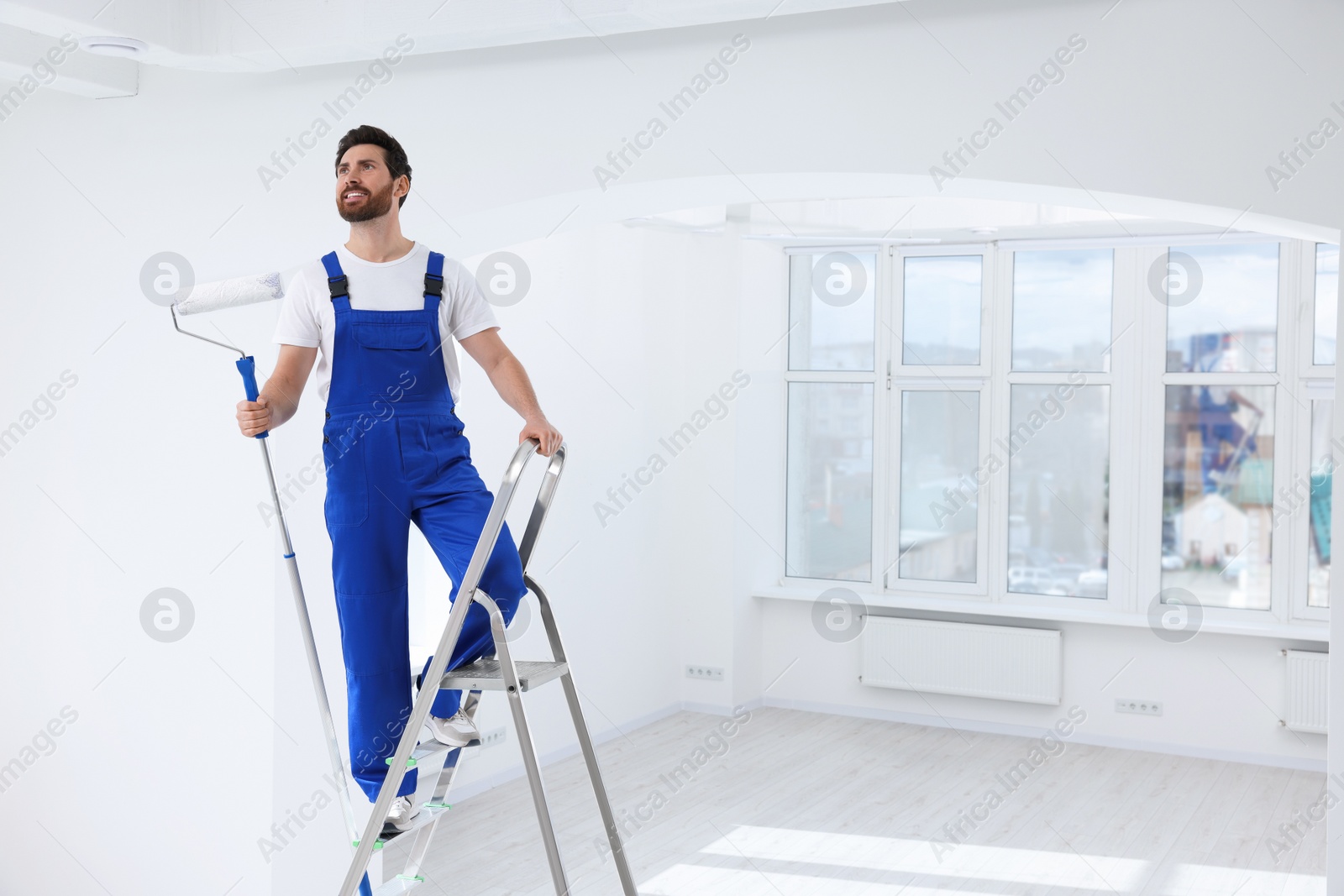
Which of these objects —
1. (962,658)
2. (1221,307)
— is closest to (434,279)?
(962,658)

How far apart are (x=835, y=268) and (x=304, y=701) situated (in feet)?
15.2

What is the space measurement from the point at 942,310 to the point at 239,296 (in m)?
5.39

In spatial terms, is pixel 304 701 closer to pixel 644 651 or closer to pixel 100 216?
pixel 100 216

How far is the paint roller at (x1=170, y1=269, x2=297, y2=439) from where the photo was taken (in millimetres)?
2328

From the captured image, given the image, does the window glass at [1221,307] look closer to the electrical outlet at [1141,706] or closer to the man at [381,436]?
the electrical outlet at [1141,706]

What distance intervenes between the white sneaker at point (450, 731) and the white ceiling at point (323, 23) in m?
1.78

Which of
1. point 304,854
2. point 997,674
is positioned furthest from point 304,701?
point 997,674

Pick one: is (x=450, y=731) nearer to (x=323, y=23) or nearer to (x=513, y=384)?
(x=513, y=384)

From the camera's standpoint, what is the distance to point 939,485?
281 inches

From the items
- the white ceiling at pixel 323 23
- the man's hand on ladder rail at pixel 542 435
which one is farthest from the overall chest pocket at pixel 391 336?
the white ceiling at pixel 323 23

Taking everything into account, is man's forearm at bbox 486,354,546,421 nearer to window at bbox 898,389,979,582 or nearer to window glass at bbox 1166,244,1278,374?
window at bbox 898,389,979,582

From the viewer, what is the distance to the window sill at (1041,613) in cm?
611

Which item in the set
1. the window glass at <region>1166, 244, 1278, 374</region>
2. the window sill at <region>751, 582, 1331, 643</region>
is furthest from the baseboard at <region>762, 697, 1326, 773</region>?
the window glass at <region>1166, 244, 1278, 374</region>

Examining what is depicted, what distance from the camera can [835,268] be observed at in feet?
24.0
